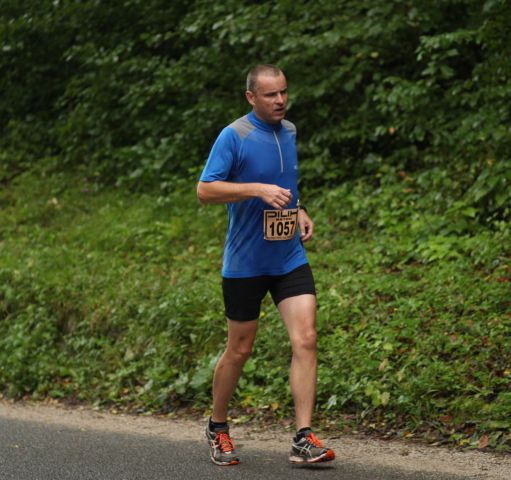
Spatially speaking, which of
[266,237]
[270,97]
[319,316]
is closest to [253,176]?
[266,237]

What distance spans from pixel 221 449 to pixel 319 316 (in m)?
2.56

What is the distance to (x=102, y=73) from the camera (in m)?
14.9

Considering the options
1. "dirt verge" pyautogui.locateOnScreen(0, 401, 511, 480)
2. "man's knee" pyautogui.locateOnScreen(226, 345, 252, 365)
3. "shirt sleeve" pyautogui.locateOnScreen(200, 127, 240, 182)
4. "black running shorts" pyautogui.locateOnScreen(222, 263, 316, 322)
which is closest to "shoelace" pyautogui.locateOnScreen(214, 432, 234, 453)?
"dirt verge" pyautogui.locateOnScreen(0, 401, 511, 480)

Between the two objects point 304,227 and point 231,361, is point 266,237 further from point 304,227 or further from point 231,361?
point 231,361

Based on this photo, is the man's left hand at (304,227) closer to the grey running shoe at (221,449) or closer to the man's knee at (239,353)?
the man's knee at (239,353)

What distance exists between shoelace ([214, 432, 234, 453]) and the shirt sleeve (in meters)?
1.51

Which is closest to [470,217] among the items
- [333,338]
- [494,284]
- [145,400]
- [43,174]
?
[494,284]

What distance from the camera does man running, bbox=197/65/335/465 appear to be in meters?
5.74

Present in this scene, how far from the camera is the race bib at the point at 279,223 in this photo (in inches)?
227

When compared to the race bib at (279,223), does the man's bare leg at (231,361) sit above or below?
below

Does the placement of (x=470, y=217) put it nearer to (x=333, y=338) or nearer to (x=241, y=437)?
(x=333, y=338)

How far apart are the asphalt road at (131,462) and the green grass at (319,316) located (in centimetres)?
91

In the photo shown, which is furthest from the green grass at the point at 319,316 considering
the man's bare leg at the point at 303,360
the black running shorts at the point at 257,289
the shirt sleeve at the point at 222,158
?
the shirt sleeve at the point at 222,158

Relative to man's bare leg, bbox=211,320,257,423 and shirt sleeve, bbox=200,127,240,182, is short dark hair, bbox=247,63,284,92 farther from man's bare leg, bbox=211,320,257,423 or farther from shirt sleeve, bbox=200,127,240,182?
man's bare leg, bbox=211,320,257,423
